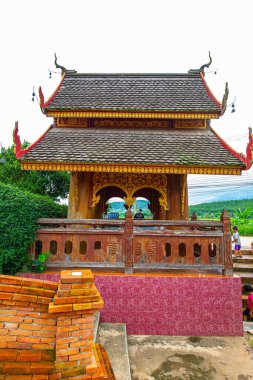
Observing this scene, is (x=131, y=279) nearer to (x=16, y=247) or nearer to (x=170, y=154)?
(x=16, y=247)

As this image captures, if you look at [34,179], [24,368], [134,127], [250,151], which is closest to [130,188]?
[134,127]

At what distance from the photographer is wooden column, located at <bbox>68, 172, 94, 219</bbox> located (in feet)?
23.2

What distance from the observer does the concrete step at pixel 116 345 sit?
3371 millimetres

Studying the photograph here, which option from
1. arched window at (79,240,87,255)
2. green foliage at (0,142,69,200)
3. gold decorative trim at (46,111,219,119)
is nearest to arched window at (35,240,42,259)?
arched window at (79,240,87,255)

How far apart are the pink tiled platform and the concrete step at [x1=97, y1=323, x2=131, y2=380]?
0.30m

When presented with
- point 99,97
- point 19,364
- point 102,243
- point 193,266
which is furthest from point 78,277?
point 99,97

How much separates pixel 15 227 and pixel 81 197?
2.58 metres

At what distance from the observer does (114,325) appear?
486 cm

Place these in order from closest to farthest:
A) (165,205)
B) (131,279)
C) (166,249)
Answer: (131,279) < (166,249) < (165,205)

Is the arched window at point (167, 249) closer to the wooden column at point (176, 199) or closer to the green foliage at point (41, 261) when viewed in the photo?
the wooden column at point (176, 199)

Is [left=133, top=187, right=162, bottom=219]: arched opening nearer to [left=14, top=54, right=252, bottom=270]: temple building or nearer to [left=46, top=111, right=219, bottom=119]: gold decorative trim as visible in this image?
[left=14, top=54, right=252, bottom=270]: temple building

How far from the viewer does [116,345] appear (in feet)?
13.3

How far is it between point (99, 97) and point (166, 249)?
5522mm

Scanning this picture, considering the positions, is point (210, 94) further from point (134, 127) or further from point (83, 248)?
point (83, 248)
